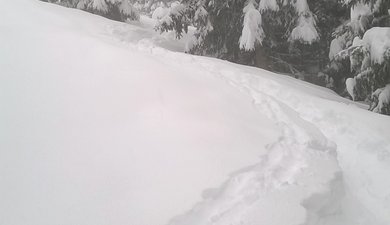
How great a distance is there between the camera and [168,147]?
4332mm

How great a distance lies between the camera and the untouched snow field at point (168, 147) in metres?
3.47

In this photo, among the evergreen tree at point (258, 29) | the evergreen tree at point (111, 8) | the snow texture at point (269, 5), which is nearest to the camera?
the snow texture at point (269, 5)

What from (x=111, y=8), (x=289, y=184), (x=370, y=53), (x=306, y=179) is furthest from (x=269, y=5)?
(x=111, y=8)

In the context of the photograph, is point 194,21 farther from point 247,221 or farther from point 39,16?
point 247,221

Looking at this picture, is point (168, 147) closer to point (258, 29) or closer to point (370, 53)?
point (370, 53)

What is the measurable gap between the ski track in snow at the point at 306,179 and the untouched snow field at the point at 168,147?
0.05 ft

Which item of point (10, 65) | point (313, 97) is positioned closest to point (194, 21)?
point (313, 97)

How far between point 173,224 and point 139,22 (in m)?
10.9

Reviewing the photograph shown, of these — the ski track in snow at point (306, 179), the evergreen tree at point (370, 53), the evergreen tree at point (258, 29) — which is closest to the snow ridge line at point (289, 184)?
the ski track in snow at point (306, 179)

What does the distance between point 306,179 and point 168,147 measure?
173 centimetres

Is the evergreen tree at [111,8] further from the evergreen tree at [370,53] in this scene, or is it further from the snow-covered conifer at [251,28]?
the evergreen tree at [370,53]

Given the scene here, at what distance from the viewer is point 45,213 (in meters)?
3.26

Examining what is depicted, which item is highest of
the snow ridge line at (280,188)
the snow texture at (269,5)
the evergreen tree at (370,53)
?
the snow texture at (269,5)

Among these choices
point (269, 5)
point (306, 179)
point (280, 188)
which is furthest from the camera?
point (269, 5)
